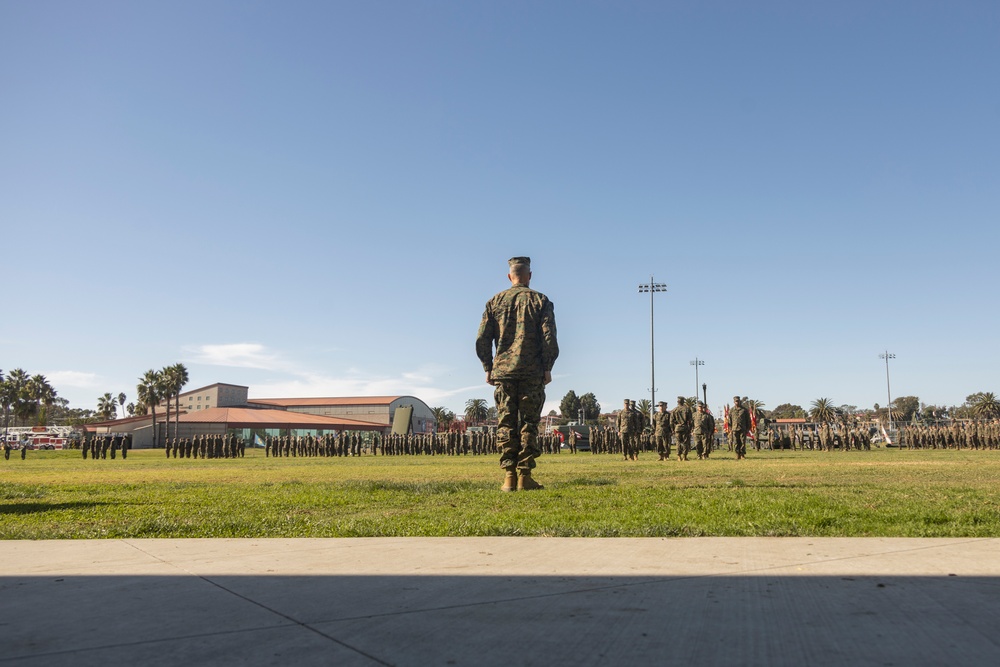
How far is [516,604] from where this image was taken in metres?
2.86

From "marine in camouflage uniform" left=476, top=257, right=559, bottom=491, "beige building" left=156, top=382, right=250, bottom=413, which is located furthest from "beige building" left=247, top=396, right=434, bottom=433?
"marine in camouflage uniform" left=476, top=257, right=559, bottom=491

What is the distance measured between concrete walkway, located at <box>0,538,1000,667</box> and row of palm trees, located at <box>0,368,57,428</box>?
11230 centimetres

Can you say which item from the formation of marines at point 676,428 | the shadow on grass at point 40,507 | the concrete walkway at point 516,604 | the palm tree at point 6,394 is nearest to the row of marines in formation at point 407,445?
the formation of marines at point 676,428

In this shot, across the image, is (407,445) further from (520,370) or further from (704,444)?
(520,370)

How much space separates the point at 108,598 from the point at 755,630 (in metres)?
2.49

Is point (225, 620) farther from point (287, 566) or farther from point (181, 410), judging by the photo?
point (181, 410)

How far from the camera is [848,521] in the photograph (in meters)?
4.96

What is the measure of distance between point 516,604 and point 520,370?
16.7 ft

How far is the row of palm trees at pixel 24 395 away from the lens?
325 ft

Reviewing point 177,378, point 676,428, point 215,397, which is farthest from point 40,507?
point 215,397

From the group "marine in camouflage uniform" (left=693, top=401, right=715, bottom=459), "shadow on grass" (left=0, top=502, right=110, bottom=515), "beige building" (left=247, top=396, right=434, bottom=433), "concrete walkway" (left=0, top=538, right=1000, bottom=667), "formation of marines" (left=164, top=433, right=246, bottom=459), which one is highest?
"beige building" (left=247, top=396, right=434, bottom=433)

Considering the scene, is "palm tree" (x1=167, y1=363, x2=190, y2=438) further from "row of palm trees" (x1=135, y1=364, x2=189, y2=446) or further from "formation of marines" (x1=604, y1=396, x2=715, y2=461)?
"formation of marines" (x1=604, y1=396, x2=715, y2=461)

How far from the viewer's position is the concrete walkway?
7.30 ft

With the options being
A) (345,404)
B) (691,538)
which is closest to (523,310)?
(691,538)
